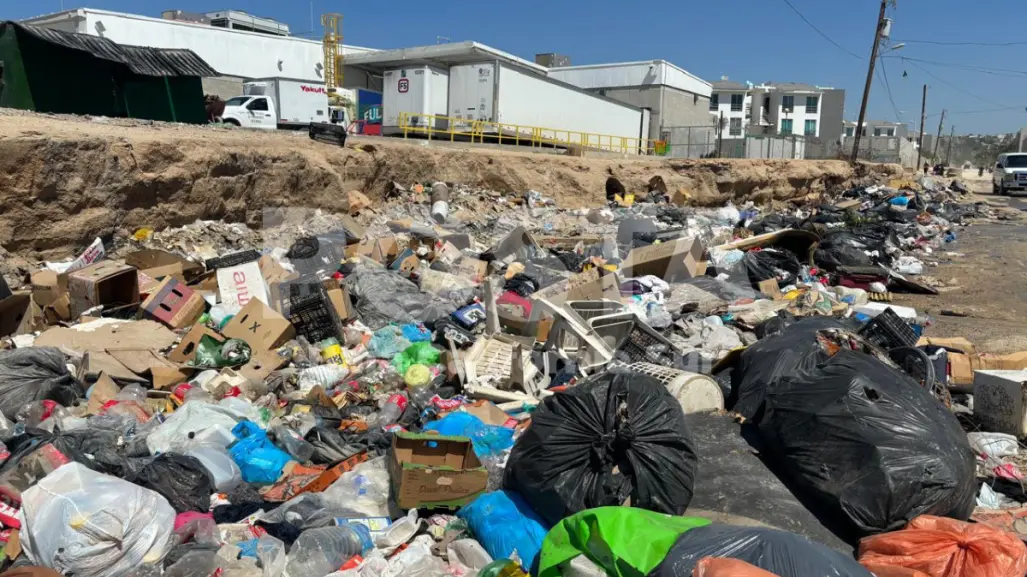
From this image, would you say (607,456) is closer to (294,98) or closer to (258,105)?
(258,105)

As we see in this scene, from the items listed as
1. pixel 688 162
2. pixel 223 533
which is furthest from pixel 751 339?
pixel 688 162

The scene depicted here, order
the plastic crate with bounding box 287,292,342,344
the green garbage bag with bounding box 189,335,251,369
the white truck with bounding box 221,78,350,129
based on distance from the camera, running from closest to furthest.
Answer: the green garbage bag with bounding box 189,335,251,369
the plastic crate with bounding box 287,292,342,344
the white truck with bounding box 221,78,350,129

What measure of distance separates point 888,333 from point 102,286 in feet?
20.7

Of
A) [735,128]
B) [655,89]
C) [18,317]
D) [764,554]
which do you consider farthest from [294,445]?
[735,128]

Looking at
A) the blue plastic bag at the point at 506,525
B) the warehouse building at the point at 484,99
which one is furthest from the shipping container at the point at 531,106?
the blue plastic bag at the point at 506,525

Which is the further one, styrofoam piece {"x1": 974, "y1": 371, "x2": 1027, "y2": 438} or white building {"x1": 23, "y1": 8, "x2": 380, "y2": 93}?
white building {"x1": 23, "y1": 8, "x2": 380, "y2": 93}

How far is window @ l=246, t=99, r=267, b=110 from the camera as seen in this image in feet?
56.4

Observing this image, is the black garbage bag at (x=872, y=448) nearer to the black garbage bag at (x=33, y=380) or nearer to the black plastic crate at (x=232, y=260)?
the black garbage bag at (x=33, y=380)

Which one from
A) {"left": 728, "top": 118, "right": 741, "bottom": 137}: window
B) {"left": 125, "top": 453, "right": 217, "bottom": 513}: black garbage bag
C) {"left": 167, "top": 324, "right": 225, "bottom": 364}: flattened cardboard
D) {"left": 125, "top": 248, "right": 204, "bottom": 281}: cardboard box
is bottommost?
{"left": 125, "top": 453, "right": 217, "bottom": 513}: black garbage bag

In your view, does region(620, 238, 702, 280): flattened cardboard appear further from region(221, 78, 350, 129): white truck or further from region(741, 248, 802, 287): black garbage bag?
region(221, 78, 350, 129): white truck

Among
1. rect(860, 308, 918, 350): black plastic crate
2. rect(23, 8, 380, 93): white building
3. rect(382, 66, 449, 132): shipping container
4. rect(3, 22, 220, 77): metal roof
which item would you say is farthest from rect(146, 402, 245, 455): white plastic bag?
rect(23, 8, 380, 93): white building

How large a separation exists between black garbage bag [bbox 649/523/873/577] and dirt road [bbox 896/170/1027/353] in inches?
199

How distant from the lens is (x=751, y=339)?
20.0 feet

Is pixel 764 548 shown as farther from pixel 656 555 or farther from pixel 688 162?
pixel 688 162
